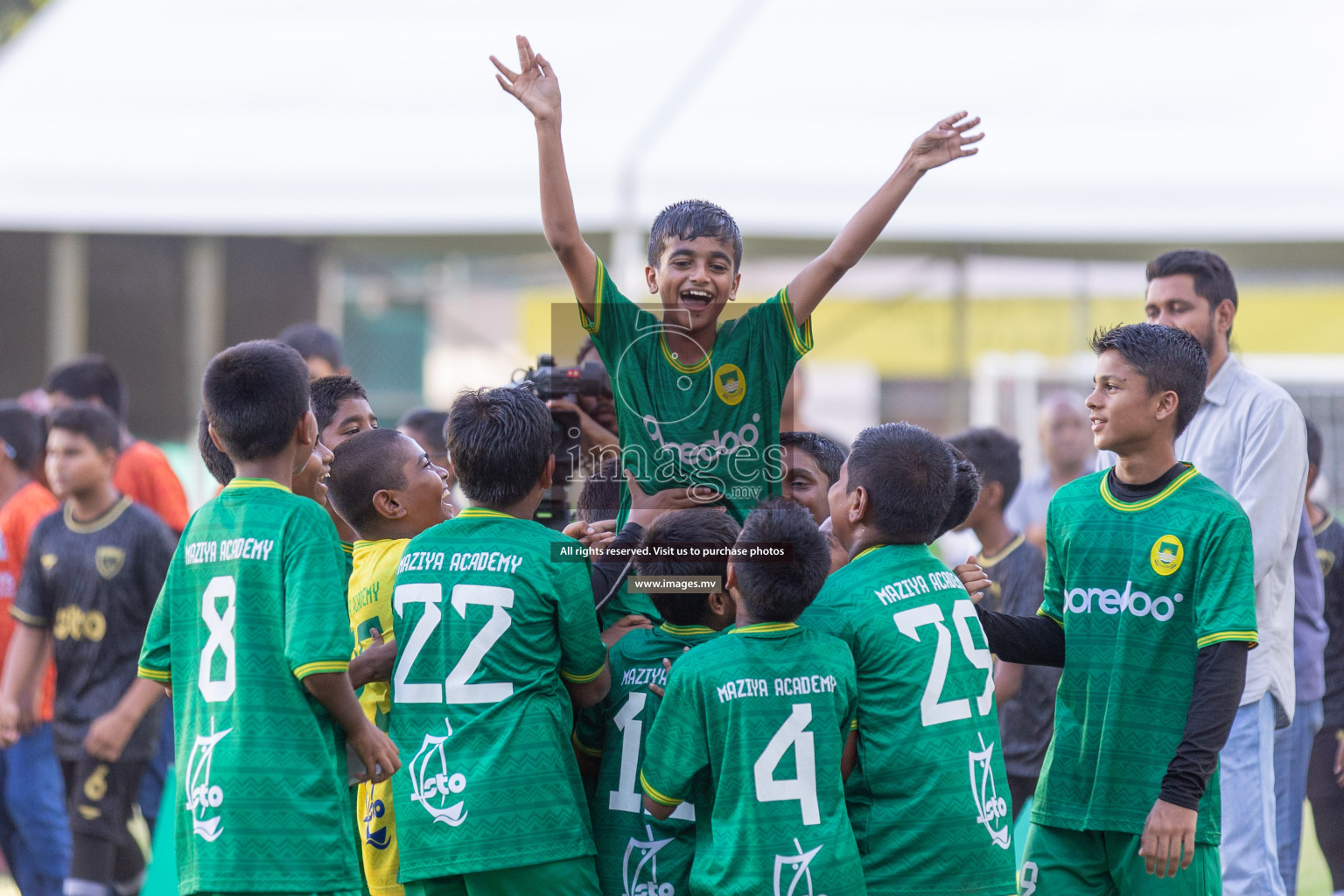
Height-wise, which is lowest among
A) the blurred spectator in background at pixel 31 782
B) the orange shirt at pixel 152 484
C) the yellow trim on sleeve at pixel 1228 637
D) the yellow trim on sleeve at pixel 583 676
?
the blurred spectator in background at pixel 31 782

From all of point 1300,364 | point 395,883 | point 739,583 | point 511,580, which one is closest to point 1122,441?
point 739,583

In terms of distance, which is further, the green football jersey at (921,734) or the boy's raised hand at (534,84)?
the boy's raised hand at (534,84)

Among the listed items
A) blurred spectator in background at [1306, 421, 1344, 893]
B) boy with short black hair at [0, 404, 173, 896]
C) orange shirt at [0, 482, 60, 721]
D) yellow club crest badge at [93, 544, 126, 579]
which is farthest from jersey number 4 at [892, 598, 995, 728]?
orange shirt at [0, 482, 60, 721]

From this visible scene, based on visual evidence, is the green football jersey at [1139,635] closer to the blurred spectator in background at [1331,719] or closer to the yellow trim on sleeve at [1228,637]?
the yellow trim on sleeve at [1228,637]

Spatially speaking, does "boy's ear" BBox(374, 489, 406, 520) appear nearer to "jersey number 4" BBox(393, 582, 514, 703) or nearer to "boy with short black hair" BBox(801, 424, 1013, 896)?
"jersey number 4" BBox(393, 582, 514, 703)

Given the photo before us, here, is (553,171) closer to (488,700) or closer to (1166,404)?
(488,700)

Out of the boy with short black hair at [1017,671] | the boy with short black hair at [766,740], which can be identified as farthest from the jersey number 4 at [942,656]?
the boy with short black hair at [1017,671]

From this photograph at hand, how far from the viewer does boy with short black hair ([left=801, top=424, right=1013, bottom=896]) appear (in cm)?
284

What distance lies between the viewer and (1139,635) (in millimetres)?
2996

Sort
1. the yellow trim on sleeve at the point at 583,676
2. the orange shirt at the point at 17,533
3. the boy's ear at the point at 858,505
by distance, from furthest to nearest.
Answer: the orange shirt at the point at 17,533 < the boy's ear at the point at 858,505 < the yellow trim on sleeve at the point at 583,676

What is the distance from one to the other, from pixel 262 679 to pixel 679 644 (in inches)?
37.3

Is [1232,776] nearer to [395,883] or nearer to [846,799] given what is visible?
[846,799]

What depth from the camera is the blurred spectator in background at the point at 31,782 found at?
5148 millimetres

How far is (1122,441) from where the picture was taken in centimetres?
309
